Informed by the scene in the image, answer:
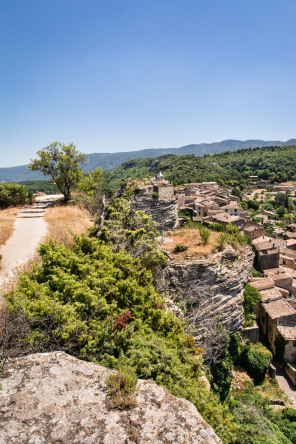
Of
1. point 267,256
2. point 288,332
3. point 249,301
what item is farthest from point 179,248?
point 267,256

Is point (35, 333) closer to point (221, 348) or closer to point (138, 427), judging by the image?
point (138, 427)

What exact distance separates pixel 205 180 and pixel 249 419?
85.1 m

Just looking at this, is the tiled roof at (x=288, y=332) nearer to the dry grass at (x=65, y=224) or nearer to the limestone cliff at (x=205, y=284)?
the limestone cliff at (x=205, y=284)

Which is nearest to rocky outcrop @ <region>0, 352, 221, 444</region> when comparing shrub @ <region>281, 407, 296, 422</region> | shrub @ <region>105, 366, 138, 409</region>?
shrub @ <region>105, 366, 138, 409</region>

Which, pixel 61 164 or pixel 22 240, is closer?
pixel 22 240

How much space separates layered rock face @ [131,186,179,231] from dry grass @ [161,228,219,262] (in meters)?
5.09

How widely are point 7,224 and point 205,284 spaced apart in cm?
1077

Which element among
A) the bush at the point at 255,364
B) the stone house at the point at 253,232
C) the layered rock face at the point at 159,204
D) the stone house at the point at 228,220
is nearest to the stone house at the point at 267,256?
the stone house at the point at 253,232

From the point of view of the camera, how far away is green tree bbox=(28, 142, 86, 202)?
647 inches

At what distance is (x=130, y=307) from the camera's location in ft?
21.0

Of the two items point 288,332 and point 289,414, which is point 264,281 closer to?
point 288,332

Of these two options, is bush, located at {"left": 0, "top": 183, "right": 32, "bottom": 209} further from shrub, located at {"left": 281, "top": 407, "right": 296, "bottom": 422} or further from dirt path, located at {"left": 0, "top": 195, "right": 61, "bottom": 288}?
shrub, located at {"left": 281, "top": 407, "right": 296, "bottom": 422}

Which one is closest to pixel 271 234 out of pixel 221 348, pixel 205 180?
pixel 221 348

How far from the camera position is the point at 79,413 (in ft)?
9.70
